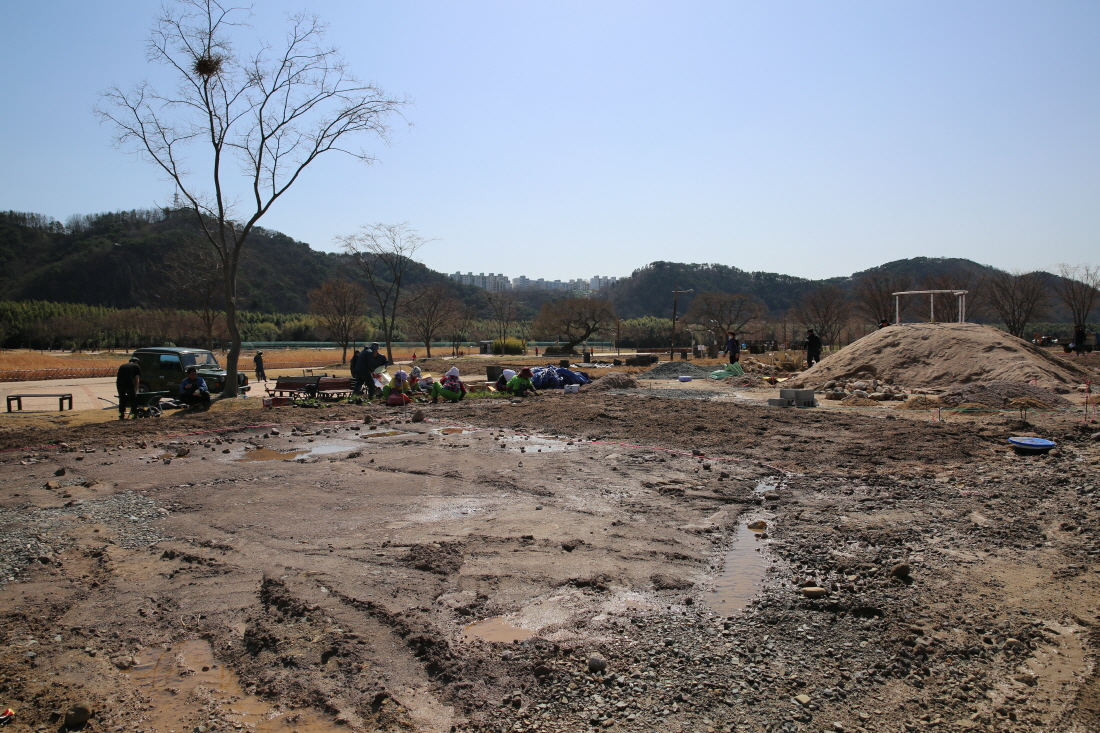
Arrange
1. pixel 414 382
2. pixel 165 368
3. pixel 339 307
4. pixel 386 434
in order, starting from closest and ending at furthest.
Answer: pixel 386 434, pixel 414 382, pixel 165 368, pixel 339 307

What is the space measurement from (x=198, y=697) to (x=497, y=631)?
1.81m

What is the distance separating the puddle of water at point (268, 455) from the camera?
10.4m

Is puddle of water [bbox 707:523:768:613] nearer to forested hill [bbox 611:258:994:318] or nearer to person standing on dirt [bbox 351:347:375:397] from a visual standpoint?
person standing on dirt [bbox 351:347:375:397]

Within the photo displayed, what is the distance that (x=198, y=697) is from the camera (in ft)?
11.8

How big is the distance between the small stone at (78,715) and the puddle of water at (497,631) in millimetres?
2113

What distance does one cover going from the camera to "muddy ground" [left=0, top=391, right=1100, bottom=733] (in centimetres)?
353

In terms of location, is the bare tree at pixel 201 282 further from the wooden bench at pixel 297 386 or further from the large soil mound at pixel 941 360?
the large soil mound at pixel 941 360

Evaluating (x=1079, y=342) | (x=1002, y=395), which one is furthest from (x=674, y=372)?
(x=1079, y=342)

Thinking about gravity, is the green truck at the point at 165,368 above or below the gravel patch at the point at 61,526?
above

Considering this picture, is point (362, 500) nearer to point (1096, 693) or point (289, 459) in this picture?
point (289, 459)

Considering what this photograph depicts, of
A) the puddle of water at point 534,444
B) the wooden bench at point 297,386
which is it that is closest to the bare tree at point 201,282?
the wooden bench at point 297,386

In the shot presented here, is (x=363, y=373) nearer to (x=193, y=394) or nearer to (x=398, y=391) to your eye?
(x=398, y=391)

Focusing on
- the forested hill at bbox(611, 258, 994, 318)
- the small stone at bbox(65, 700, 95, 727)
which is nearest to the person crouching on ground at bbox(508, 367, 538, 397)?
the small stone at bbox(65, 700, 95, 727)

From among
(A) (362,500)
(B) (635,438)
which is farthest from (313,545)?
(B) (635,438)
